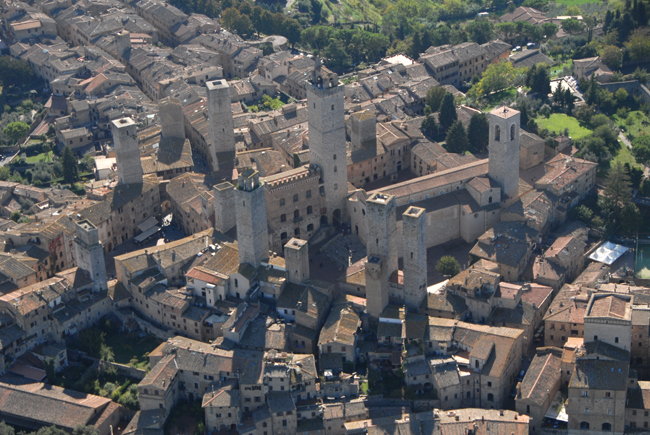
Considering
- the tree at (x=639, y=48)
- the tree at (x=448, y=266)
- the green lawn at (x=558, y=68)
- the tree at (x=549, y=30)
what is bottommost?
the tree at (x=448, y=266)

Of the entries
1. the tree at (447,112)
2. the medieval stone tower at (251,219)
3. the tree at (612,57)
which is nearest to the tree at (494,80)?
the tree at (612,57)

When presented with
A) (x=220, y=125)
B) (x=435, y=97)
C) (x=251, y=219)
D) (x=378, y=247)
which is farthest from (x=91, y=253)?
(x=435, y=97)

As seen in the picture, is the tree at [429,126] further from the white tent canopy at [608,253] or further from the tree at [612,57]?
the tree at [612,57]

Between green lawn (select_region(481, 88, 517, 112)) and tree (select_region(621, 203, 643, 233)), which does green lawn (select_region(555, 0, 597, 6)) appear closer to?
green lawn (select_region(481, 88, 517, 112))

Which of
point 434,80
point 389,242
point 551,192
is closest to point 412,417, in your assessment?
point 389,242

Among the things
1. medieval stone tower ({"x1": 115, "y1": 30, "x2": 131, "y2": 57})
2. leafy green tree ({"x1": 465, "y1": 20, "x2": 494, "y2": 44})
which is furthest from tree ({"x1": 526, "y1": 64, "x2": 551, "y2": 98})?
medieval stone tower ({"x1": 115, "y1": 30, "x2": 131, "y2": 57})

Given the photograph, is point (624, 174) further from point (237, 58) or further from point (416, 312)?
point (237, 58)

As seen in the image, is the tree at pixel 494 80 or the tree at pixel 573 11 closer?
the tree at pixel 494 80
